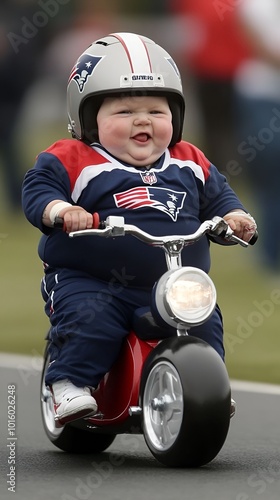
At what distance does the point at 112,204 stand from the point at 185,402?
1.07m

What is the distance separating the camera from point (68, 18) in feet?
70.0

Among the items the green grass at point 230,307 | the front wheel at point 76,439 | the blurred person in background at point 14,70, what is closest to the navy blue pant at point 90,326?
the front wheel at point 76,439

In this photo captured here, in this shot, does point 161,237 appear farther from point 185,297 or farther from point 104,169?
point 104,169

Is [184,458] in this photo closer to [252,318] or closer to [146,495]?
[146,495]

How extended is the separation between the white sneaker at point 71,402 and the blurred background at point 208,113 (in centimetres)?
295

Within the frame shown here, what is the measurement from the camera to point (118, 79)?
Answer: 24.1ft

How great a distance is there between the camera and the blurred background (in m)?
12.1

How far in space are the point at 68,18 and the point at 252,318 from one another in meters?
10.0

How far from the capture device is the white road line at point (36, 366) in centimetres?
932

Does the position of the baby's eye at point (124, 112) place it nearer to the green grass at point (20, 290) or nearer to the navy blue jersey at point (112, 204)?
the navy blue jersey at point (112, 204)

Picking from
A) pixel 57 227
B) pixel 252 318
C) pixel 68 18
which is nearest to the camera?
pixel 57 227

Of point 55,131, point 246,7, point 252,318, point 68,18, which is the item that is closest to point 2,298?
point 252,318

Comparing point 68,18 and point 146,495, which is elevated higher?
point 146,495

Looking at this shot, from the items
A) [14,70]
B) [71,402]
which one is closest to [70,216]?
[71,402]
